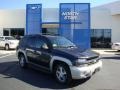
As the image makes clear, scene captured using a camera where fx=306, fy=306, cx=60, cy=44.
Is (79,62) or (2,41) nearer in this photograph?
(79,62)

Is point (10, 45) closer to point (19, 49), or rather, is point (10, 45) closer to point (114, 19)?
point (114, 19)

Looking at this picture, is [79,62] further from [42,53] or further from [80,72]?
[42,53]

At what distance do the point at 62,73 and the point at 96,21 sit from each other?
27939mm

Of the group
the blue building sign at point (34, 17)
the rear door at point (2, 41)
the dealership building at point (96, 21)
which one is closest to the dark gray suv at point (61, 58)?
the rear door at point (2, 41)

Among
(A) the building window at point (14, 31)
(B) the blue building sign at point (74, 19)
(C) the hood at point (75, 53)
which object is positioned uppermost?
(B) the blue building sign at point (74, 19)

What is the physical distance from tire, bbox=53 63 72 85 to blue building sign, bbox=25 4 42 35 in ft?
76.8

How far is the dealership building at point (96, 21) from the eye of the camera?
37.7m

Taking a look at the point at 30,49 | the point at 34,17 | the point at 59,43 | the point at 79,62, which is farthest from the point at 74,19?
the point at 79,62

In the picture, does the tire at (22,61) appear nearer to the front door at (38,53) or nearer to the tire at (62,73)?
the front door at (38,53)

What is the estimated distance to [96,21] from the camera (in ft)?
125

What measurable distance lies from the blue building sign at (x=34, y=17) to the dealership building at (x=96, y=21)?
2.08 metres

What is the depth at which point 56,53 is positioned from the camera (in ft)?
36.8

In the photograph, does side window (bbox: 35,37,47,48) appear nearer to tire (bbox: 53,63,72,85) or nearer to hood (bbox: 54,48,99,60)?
hood (bbox: 54,48,99,60)

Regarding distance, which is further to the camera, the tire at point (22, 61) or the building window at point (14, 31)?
the building window at point (14, 31)
